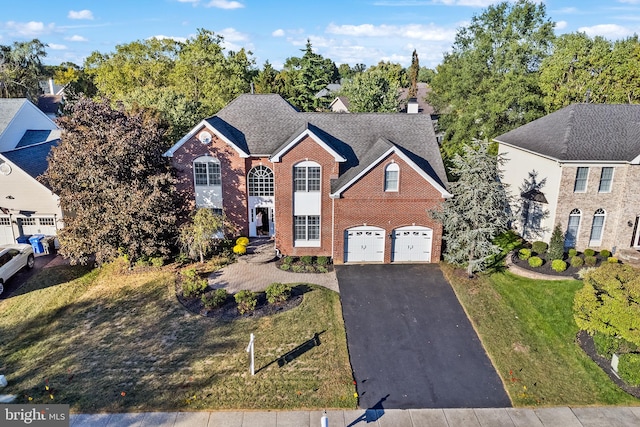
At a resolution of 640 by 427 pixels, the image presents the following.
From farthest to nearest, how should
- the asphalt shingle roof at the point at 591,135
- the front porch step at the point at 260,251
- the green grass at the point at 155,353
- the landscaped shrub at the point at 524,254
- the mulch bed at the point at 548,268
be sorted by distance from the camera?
the front porch step at the point at 260,251 → the landscaped shrub at the point at 524,254 → the asphalt shingle roof at the point at 591,135 → the mulch bed at the point at 548,268 → the green grass at the point at 155,353

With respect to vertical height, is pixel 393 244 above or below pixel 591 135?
below

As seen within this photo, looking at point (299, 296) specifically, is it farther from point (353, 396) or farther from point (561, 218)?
point (561, 218)

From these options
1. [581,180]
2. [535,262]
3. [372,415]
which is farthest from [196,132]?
[581,180]

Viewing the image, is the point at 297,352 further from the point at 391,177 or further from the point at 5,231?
the point at 5,231

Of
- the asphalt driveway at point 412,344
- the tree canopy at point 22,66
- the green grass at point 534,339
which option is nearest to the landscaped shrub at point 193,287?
the asphalt driveway at point 412,344

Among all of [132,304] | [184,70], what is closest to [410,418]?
[132,304]

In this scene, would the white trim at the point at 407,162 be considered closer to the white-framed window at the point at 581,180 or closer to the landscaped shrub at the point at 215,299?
the white-framed window at the point at 581,180

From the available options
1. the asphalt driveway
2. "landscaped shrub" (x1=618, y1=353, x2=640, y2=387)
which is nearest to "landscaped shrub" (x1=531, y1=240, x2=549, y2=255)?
the asphalt driveway

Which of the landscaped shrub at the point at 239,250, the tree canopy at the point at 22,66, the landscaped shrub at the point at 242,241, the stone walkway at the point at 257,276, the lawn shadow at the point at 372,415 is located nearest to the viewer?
the lawn shadow at the point at 372,415
